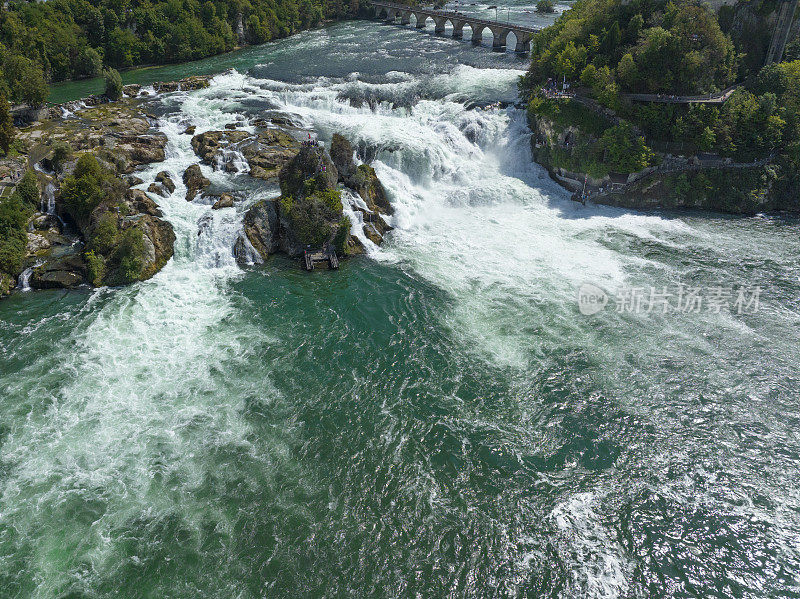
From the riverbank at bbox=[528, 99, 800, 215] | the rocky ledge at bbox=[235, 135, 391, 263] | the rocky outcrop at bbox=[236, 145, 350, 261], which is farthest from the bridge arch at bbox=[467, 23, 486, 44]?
the rocky outcrop at bbox=[236, 145, 350, 261]

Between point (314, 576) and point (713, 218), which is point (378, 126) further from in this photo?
point (314, 576)

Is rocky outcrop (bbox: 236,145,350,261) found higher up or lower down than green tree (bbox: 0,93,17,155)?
A: lower down

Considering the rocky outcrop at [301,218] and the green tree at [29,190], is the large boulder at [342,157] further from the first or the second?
the green tree at [29,190]

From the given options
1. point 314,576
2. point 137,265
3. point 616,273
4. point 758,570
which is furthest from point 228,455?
point 616,273

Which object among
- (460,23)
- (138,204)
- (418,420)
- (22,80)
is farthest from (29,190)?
(460,23)

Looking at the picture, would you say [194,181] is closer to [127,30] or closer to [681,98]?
Answer: [681,98]

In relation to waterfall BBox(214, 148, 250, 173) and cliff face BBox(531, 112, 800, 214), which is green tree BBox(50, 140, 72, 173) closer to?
waterfall BBox(214, 148, 250, 173)
